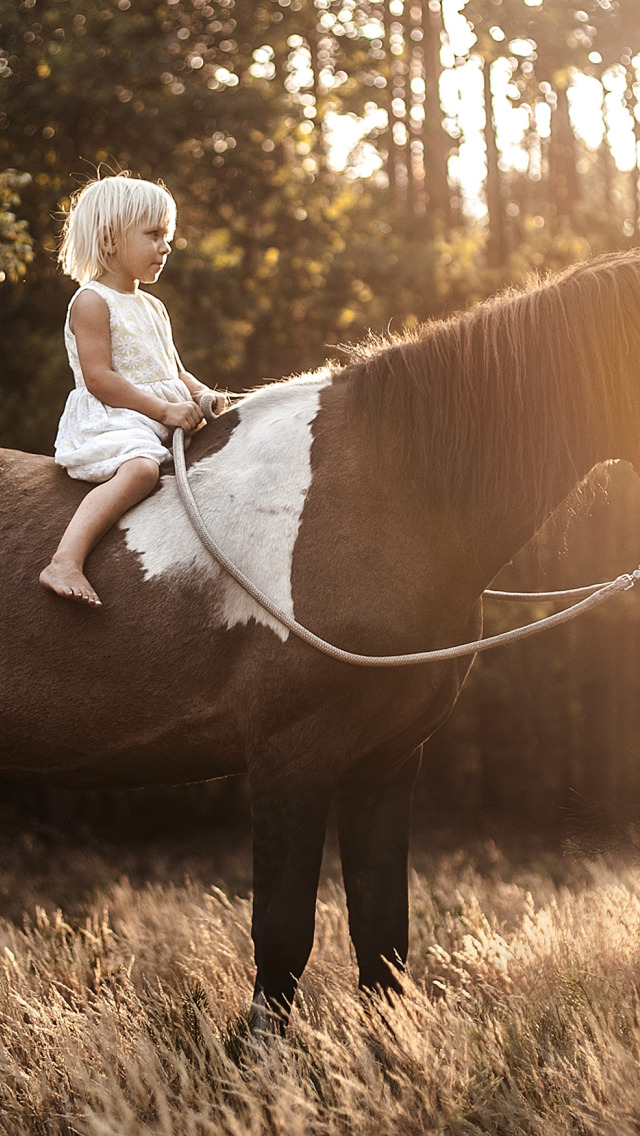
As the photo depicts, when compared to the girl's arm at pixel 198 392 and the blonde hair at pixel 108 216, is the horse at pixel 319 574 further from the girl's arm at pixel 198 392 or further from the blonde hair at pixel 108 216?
the blonde hair at pixel 108 216

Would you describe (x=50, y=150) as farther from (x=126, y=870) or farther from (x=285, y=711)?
(x=285, y=711)

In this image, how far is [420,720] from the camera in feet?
10.1

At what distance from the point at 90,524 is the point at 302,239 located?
6.21m

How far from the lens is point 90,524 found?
302 cm

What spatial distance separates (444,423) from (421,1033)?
174 centimetres

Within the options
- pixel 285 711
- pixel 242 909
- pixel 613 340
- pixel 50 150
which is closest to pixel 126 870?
pixel 242 909

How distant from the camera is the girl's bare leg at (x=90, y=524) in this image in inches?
117

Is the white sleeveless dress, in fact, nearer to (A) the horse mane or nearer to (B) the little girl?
(B) the little girl

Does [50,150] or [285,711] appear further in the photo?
[50,150]

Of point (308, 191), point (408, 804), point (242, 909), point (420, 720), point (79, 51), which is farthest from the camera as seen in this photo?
point (308, 191)

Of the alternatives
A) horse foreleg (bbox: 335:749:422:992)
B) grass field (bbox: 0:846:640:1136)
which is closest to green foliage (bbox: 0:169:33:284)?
grass field (bbox: 0:846:640:1136)

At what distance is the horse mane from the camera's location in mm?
2824

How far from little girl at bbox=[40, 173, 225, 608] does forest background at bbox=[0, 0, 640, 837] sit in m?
4.12

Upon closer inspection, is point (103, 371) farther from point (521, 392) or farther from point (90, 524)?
point (521, 392)
